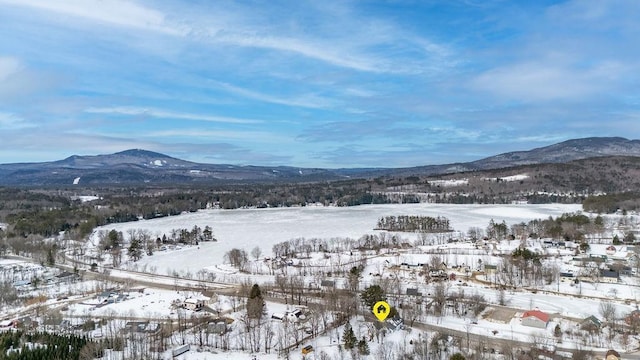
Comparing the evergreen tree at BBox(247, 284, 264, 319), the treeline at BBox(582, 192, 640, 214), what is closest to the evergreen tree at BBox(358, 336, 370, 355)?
the evergreen tree at BBox(247, 284, 264, 319)

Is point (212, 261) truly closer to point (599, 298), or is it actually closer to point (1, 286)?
point (1, 286)

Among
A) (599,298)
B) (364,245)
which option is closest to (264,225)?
(364,245)

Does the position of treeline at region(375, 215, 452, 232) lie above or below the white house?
above

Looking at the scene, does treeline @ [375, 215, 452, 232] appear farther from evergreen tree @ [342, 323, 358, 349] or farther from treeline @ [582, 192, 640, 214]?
evergreen tree @ [342, 323, 358, 349]

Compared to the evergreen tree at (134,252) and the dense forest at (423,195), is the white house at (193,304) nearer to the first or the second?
the evergreen tree at (134,252)

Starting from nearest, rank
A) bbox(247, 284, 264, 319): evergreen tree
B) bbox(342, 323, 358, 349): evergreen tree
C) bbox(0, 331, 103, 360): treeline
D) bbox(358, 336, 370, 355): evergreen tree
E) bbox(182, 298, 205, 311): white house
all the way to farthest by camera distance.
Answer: bbox(0, 331, 103, 360): treeline < bbox(358, 336, 370, 355): evergreen tree < bbox(342, 323, 358, 349): evergreen tree < bbox(247, 284, 264, 319): evergreen tree < bbox(182, 298, 205, 311): white house

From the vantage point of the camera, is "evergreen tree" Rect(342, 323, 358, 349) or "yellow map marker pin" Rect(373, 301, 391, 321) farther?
"yellow map marker pin" Rect(373, 301, 391, 321)

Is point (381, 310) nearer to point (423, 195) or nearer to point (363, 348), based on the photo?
point (363, 348)
